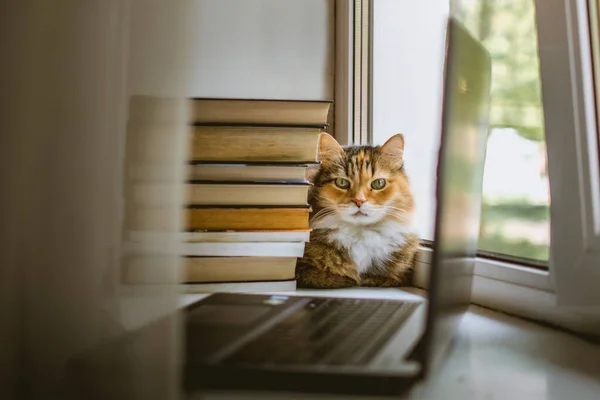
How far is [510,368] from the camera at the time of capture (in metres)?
0.57

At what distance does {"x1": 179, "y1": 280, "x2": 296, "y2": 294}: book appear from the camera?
909mm

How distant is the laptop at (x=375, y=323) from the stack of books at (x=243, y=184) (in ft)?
0.64

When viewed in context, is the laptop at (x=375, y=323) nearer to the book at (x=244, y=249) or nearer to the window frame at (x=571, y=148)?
the window frame at (x=571, y=148)

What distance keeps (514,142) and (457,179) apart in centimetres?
41

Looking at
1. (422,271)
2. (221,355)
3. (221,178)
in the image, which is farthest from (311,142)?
(221,355)

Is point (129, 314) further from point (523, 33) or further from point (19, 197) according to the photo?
point (523, 33)

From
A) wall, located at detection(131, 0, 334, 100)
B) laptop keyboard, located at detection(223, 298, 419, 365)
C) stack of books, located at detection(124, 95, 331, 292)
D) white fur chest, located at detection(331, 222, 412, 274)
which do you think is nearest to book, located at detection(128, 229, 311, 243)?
stack of books, located at detection(124, 95, 331, 292)

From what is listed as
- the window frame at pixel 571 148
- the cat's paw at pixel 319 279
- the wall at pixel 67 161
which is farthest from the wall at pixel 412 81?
the wall at pixel 67 161

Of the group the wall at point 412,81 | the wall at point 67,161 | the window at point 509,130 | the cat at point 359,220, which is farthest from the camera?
the wall at point 412,81

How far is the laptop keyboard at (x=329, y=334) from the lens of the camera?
1.54ft

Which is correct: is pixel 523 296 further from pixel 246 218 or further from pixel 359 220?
pixel 246 218

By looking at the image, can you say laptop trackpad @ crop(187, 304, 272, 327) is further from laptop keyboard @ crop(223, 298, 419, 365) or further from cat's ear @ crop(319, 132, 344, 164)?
cat's ear @ crop(319, 132, 344, 164)

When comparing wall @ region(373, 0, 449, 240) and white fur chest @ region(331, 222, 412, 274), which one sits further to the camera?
wall @ region(373, 0, 449, 240)

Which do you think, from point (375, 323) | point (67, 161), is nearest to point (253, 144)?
point (375, 323)
